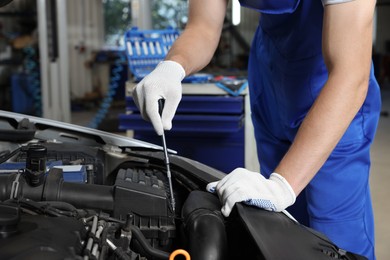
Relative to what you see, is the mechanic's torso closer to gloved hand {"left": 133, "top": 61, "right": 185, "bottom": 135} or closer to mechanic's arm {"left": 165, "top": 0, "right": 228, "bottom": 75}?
mechanic's arm {"left": 165, "top": 0, "right": 228, "bottom": 75}

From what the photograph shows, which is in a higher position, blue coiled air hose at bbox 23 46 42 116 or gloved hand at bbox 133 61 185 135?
gloved hand at bbox 133 61 185 135

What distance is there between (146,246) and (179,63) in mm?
593

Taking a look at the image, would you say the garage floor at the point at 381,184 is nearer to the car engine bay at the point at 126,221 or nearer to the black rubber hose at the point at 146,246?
the car engine bay at the point at 126,221

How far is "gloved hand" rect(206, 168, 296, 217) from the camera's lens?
98cm

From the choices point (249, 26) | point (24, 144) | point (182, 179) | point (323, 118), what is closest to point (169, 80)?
point (182, 179)

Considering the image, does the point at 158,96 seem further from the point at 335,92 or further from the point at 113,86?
the point at 113,86

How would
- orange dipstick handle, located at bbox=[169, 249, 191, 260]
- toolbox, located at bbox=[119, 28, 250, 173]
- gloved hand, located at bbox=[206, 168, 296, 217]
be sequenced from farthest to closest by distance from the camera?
toolbox, located at bbox=[119, 28, 250, 173], gloved hand, located at bbox=[206, 168, 296, 217], orange dipstick handle, located at bbox=[169, 249, 191, 260]

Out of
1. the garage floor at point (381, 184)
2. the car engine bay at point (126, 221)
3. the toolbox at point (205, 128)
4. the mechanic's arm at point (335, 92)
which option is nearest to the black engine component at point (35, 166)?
the car engine bay at point (126, 221)

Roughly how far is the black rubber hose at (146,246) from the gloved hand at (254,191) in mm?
143

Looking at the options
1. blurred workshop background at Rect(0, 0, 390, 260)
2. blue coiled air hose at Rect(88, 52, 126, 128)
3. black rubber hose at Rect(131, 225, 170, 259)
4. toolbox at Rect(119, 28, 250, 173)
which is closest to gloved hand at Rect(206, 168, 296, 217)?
black rubber hose at Rect(131, 225, 170, 259)

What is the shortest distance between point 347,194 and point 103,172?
2.06 feet

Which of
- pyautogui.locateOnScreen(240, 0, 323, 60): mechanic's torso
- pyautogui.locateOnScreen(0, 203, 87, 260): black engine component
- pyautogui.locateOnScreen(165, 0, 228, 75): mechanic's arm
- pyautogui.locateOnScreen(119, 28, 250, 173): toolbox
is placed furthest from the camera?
pyautogui.locateOnScreen(119, 28, 250, 173): toolbox

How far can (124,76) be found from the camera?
7293 mm

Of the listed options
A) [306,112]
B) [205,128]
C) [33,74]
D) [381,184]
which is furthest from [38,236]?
[33,74]
